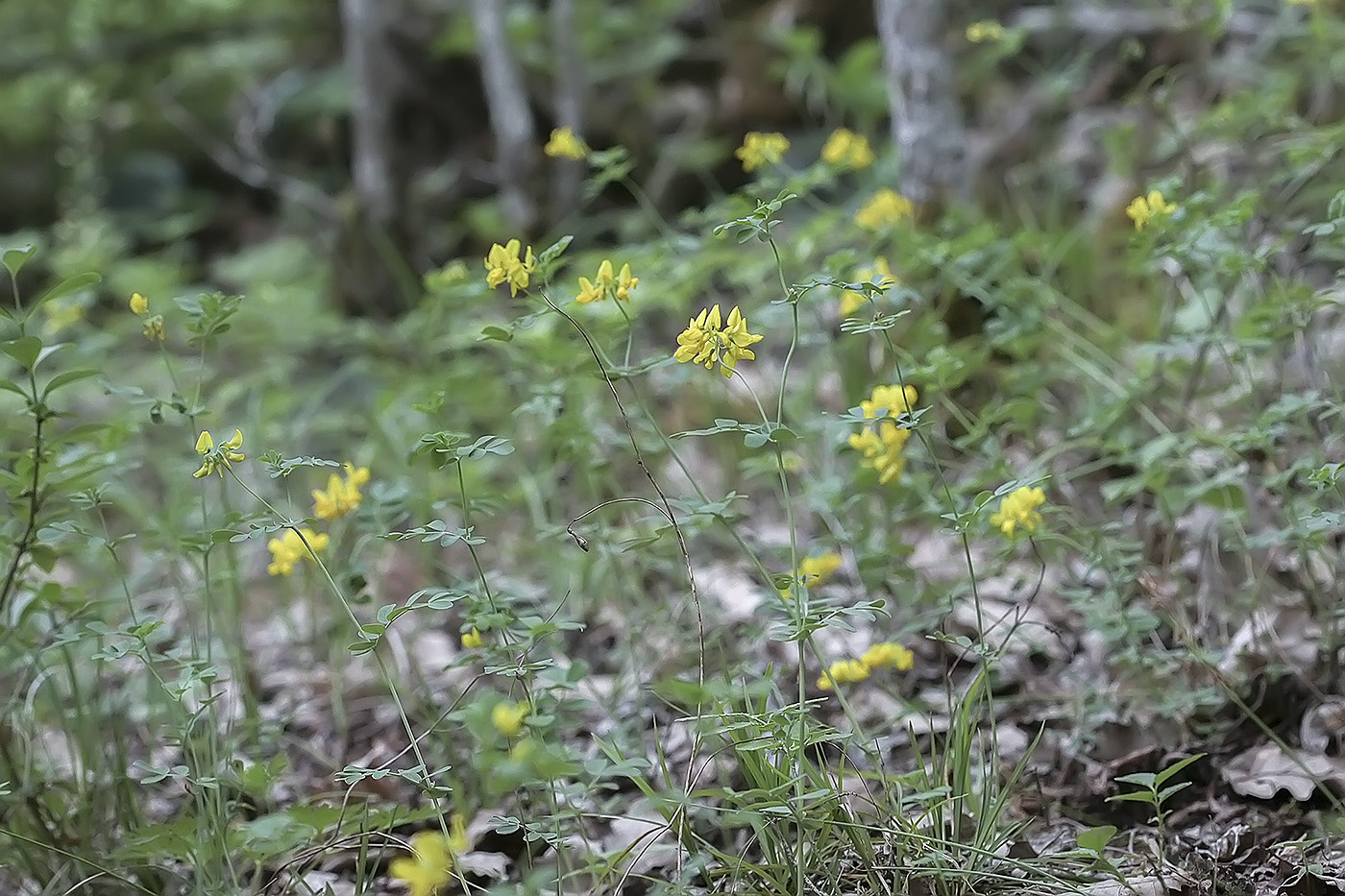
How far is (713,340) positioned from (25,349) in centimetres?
88

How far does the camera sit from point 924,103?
262cm

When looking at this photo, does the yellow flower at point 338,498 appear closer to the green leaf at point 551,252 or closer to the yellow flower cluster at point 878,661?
the green leaf at point 551,252

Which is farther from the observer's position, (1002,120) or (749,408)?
(1002,120)

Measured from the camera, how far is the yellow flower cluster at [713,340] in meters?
1.27

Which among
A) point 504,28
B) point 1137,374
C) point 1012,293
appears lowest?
point 1137,374

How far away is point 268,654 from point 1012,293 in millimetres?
1835

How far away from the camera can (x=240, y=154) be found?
5703 millimetres

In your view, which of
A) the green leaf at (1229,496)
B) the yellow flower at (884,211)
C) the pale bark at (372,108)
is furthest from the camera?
the pale bark at (372,108)

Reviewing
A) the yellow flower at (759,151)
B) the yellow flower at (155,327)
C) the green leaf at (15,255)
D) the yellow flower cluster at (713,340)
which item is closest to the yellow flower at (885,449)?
the yellow flower cluster at (713,340)

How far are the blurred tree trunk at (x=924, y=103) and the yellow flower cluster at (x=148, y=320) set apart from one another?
188 centimetres

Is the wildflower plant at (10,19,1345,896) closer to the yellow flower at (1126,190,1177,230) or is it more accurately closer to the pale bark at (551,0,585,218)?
the yellow flower at (1126,190,1177,230)

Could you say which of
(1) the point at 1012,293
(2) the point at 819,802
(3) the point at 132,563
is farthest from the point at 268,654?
(1) the point at 1012,293

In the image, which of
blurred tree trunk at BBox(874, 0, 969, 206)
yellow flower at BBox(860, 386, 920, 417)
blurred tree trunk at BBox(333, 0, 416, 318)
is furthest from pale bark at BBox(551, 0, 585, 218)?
yellow flower at BBox(860, 386, 920, 417)

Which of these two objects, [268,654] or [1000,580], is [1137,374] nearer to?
[1000,580]
